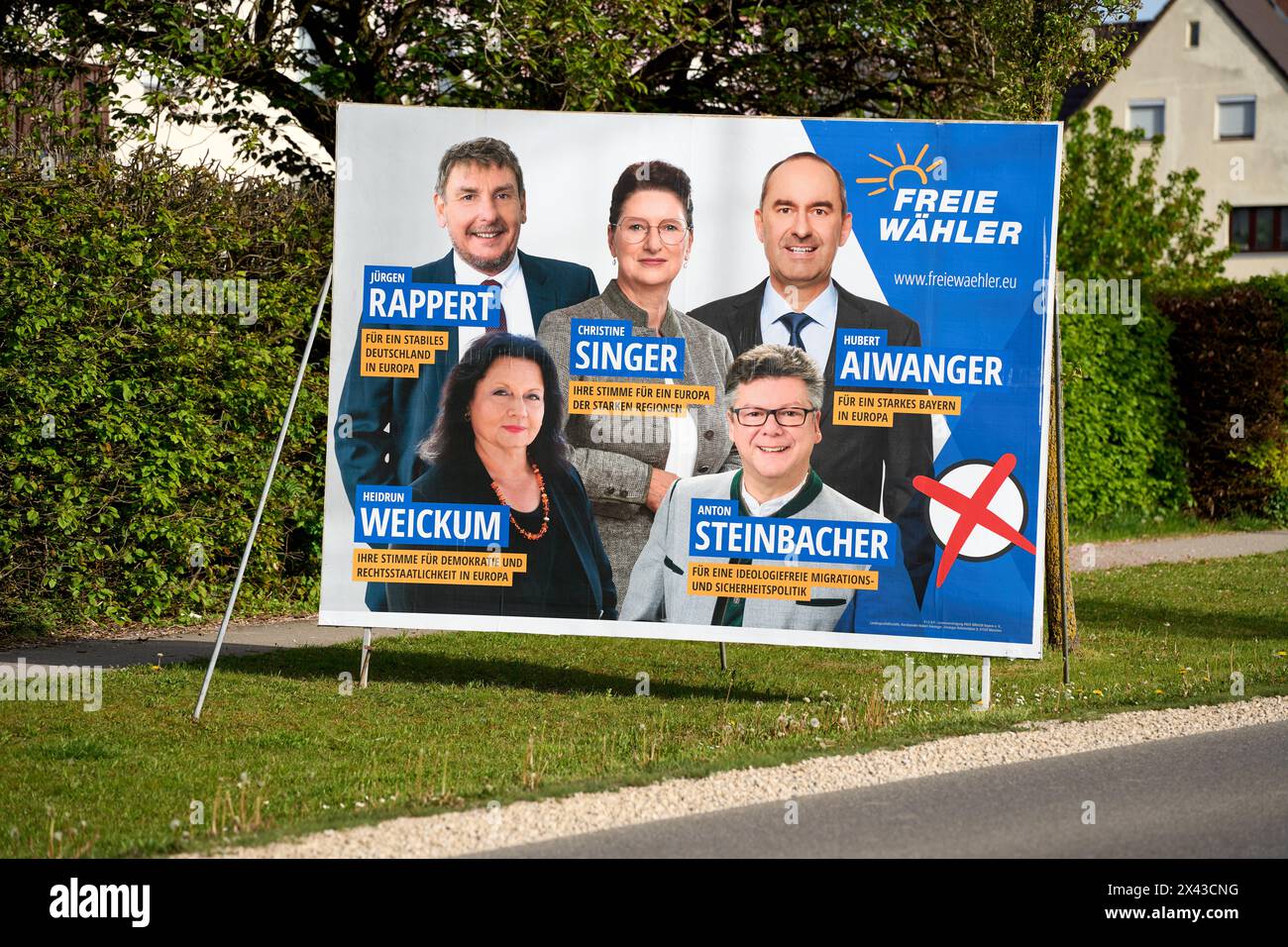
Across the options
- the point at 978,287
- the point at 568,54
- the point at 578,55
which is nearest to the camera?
the point at 978,287

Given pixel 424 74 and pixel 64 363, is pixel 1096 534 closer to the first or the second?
pixel 424 74

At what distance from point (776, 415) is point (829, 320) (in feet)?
2.17

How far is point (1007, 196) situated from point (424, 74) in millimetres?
7631

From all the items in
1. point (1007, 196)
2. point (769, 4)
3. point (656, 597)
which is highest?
point (769, 4)

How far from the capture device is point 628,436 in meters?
9.34

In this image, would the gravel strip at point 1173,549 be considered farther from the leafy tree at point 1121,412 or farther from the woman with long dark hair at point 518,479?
the woman with long dark hair at point 518,479

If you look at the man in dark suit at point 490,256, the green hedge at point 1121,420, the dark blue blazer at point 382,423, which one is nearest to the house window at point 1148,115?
the green hedge at point 1121,420

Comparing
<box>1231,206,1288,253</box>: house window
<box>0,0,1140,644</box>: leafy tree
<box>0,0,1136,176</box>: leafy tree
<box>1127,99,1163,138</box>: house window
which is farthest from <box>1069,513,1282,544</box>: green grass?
<box>1127,99,1163,138</box>: house window

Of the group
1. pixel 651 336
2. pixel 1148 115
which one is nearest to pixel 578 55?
pixel 651 336

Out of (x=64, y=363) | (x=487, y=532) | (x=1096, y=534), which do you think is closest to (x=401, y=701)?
(x=487, y=532)

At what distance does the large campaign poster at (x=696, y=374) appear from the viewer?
9.15m

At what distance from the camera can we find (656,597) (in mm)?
Answer: 9375

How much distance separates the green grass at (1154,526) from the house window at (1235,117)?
99.8 feet

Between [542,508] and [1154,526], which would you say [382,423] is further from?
[1154,526]
